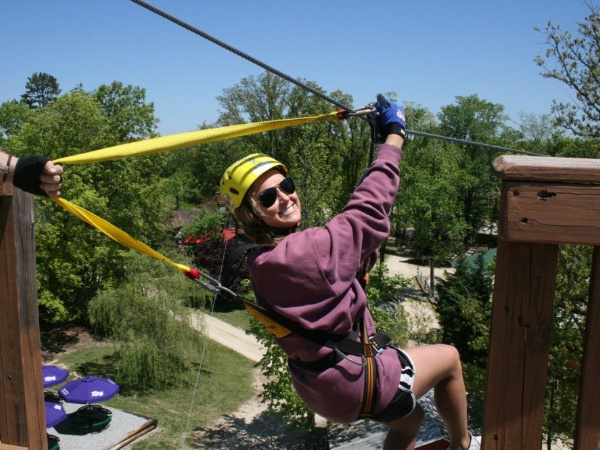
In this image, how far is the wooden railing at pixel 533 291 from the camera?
58.6 inches

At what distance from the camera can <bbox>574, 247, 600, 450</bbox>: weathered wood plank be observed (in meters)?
1.58

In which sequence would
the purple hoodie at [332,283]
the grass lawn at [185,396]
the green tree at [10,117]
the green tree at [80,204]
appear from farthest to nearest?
the green tree at [10,117], the green tree at [80,204], the grass lawn at [185,396], the purple hoodie at [332,283]

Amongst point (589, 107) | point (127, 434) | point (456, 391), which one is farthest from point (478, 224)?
point (456, 391)

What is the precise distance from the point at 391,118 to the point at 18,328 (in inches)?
72.1

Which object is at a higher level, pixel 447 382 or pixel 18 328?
pixel 18 328

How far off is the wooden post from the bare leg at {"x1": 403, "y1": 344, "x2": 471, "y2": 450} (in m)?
1.63

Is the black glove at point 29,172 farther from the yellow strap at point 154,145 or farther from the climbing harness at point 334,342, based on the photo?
the climbing harness at point 334,342

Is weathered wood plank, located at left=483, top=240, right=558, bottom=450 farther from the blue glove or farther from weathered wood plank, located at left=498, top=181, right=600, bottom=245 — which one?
the blue glove

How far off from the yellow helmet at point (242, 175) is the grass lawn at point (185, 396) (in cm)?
1455

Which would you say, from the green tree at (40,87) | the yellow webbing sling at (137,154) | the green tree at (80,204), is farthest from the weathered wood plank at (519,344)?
the green tree at (40,87)

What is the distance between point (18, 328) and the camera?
7.78 ft

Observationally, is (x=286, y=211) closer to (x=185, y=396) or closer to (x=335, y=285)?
(x=335, y=285)

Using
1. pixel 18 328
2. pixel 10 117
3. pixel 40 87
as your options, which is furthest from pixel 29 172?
pixel 40 87

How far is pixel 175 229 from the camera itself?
37.5 meters
